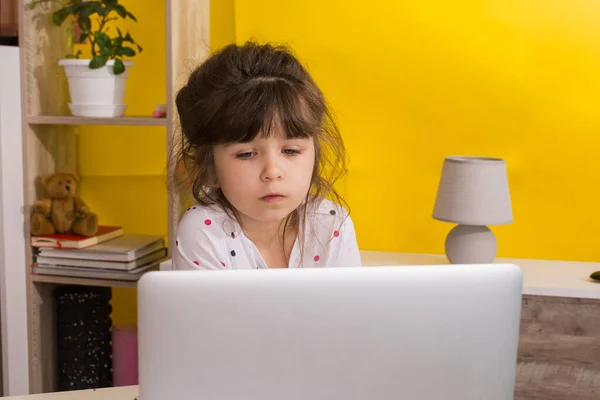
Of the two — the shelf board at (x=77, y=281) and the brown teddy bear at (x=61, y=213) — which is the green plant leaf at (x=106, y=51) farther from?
the shelf board at (x=77, y=281)

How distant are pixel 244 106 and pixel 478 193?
113 centimetres

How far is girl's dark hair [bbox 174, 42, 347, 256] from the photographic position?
1409mm

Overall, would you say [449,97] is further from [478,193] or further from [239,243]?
[239,243]

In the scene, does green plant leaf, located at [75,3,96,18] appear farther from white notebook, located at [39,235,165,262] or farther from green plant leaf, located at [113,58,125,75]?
white notebook, located at [39,235,165,262]

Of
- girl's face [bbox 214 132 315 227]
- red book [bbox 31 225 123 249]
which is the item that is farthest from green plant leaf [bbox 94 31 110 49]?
girl's face [bbox 214 132 315 227]

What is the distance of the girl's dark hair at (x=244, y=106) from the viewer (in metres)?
1.41

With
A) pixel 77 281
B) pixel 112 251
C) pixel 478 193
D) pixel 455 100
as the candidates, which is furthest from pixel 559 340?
pixel 77 281

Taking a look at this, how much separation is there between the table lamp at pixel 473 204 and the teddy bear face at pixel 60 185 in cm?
124

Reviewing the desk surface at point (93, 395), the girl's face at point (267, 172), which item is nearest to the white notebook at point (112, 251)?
the girl's face at point (267, 172)

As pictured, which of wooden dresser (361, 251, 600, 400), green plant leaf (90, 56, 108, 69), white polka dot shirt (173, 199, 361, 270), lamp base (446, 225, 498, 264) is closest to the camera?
white polka dot shirt (173, 199, 361, 270)

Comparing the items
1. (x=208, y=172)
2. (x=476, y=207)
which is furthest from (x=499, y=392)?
(x=476, y=207)

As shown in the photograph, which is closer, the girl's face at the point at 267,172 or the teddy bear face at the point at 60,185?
the girl's face at the point at 267,172

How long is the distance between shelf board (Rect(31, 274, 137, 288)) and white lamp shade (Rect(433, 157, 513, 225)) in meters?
1.09

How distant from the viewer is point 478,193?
2.33m
